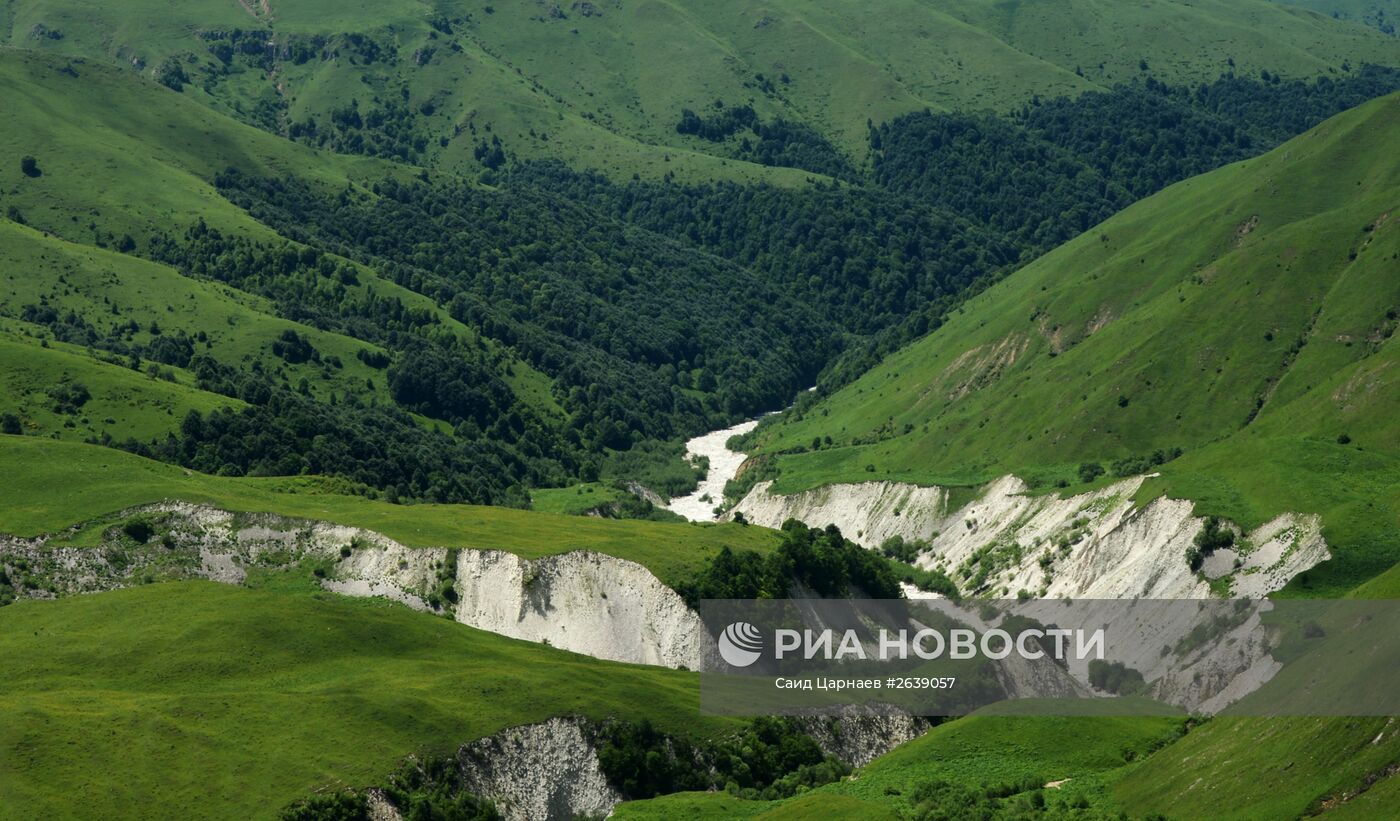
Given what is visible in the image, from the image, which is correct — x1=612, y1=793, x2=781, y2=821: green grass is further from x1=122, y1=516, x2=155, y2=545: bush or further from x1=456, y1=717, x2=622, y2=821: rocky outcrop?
x1=122, y1=516, x2=155, y2=545: bush

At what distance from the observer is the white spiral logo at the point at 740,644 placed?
179 metres

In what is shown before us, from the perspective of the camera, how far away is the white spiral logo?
17900cm

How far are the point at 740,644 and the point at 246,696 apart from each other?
2224 inches

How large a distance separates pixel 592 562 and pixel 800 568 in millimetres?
19666

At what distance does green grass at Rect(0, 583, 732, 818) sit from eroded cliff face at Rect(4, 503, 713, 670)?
1508cm

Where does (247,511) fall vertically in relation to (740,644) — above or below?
above

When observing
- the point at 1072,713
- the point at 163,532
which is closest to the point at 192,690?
the point at 163,532

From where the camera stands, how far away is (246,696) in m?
138

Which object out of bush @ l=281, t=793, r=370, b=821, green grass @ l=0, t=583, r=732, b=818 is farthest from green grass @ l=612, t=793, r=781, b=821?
bush @ l=281, t=793, r=370, b=821

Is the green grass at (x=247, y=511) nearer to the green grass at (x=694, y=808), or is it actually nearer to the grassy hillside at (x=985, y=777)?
the green grass at (x=694, y=808)

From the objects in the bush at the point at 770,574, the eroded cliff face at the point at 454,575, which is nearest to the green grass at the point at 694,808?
the eroded cliff face at the point at 454,575

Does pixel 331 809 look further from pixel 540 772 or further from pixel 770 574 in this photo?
pixel 770 574

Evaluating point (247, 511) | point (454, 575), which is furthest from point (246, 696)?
point (247, 511)

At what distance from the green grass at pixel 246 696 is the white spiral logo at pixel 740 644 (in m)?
14.3
